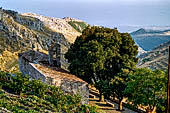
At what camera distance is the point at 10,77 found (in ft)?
54.5

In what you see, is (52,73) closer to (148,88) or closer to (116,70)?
(116,70)

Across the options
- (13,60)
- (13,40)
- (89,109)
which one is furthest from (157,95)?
(13,40)

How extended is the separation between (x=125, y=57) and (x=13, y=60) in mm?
57707

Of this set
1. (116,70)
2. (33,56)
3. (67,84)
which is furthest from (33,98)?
(116,70)

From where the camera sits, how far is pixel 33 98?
13969mm

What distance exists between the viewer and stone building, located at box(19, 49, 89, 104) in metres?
19.8

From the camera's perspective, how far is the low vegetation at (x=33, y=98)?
1235 cm

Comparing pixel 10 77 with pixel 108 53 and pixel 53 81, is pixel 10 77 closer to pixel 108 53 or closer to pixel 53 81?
pixel 53 81

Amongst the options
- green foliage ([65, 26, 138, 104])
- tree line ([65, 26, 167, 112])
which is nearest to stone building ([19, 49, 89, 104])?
green foliage ([65, 26, 138, 104])

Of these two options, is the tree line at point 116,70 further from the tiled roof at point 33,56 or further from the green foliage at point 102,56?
the tiled roof at point 33,56

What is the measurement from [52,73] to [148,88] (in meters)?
9.23

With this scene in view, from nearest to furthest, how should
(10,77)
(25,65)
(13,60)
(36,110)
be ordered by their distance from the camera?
1. (36,110)
2. (10,77)
3. (25,65)
4. (13,60)

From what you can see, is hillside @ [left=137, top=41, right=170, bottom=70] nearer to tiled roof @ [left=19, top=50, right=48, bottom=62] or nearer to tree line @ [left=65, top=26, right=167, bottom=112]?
tree line @ [left=65, top=26, right=167, bottom=112]

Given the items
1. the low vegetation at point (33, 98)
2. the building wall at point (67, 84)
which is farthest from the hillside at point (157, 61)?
the low vegetation at point (33, 98)
